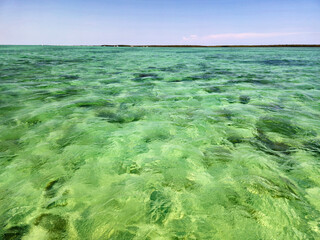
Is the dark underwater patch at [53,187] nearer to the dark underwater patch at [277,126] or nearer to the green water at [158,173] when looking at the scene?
the green water at [158,173]

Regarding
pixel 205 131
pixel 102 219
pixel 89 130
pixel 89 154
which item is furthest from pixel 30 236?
pixel 205 131

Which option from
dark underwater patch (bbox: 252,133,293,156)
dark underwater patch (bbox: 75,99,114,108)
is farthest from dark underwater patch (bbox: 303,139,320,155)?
dark underwater patch (bbox: 75,99,114,108)

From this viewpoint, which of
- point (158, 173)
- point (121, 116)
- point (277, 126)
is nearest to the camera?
point (158, 173)

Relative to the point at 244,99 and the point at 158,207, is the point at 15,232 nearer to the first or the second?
the point at 158,207

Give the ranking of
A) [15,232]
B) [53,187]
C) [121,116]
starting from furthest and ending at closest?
[121,116] → [53,187] → [15,232]

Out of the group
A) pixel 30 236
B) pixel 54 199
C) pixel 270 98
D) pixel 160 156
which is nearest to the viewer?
pixel 30 236

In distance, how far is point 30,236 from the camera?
4.90ft

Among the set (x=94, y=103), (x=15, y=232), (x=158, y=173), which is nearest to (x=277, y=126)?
(x=158, y=173)

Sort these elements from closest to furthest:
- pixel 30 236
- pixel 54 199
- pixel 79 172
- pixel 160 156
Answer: pixel 30 236 → pixel 54 199 → pixel 79 172 → pixel 160 156

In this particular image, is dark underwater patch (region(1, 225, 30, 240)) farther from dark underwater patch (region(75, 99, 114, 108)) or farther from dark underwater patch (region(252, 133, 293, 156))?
dark underwater patch (region(75, 99, 114, 108))

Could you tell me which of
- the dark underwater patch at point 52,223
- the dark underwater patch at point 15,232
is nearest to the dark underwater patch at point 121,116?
the dark underwater patch at point 52,223

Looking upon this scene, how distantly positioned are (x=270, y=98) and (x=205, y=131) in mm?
3393

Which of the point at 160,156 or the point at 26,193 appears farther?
the point at 160,156

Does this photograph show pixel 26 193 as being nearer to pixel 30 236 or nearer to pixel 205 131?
pixel 30 236
